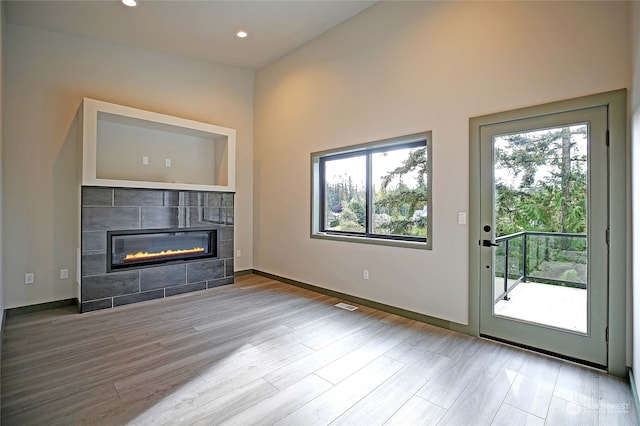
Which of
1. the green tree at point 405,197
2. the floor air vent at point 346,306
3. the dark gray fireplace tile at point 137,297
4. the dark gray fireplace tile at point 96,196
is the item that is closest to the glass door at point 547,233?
the green tree at point 405,197

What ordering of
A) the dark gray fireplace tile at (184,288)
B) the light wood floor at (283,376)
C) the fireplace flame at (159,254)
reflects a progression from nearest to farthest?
the light wood floor at (283,376)
the fireplace flame at (159,254)
the dark gray fireplace tile at (184,288)

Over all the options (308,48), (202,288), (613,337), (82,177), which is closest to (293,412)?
(613,337)

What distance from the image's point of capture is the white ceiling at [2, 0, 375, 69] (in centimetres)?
369

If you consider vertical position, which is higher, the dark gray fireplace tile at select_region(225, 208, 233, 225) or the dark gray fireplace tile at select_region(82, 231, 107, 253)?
the dark gray fireplace tile at select_region(225, 208, 233, 225)

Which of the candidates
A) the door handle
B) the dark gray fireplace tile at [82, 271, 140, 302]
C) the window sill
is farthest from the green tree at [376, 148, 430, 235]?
the dark gray fireplace tile at [82, 271, 140, 302]

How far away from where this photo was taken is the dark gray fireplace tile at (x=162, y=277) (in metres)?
4.30

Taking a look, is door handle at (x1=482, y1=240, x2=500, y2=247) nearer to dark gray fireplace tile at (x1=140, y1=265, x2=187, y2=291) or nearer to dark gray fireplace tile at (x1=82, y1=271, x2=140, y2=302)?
dark gray fireplace tile at (x1=140, y1=265, x2=187, y2=291)

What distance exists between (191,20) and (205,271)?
11.4 feet

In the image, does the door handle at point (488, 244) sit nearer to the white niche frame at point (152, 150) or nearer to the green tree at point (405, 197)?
the green tree at point (405, 197)

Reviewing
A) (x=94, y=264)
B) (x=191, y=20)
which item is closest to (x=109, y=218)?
(x=94, y=264)

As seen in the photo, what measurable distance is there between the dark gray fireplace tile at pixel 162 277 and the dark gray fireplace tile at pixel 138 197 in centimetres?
91

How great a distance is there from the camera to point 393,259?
374 centimetres

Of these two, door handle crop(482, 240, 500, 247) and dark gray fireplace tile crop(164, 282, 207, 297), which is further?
dark gray fireplace tile crop(164, 282, 207, 297)

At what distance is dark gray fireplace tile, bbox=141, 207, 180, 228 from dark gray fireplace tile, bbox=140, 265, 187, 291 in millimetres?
601
